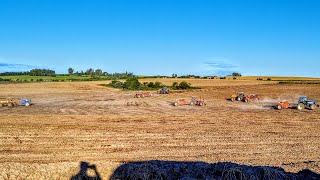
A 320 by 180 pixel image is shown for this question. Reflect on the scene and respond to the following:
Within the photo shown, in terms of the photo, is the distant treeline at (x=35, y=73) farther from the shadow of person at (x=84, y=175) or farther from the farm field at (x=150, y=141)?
the shadow of person at (x=84, y=175)

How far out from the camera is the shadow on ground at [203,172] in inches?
328

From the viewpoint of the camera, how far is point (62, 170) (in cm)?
939

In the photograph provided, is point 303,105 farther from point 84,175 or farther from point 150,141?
point 84,175

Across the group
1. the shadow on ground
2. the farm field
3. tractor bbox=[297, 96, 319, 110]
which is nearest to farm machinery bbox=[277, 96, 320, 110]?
tractor bbox=[297, 96, 319, 110]

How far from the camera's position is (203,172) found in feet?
28.8

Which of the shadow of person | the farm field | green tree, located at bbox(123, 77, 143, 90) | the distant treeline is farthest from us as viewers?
the distant treeline

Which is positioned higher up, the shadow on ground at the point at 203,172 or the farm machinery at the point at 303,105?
the shadow on ground at the point at 203,172

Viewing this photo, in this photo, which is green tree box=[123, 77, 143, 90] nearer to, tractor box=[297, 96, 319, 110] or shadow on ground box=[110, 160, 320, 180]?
tractor box=[297, 96, 319, 110]

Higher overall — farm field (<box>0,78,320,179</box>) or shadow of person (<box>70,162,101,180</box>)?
shadow of person (<box>70,162,101,180</box>)

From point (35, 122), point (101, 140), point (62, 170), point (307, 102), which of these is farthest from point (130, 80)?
point (62, 170)

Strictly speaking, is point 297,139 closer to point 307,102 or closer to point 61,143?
point 61,143

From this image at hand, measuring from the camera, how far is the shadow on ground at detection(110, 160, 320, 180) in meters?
8.33

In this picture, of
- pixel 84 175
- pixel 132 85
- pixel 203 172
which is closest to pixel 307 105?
pixel 203 172

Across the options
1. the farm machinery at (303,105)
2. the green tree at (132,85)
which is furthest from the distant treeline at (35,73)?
the farm machinery at (303,105)
